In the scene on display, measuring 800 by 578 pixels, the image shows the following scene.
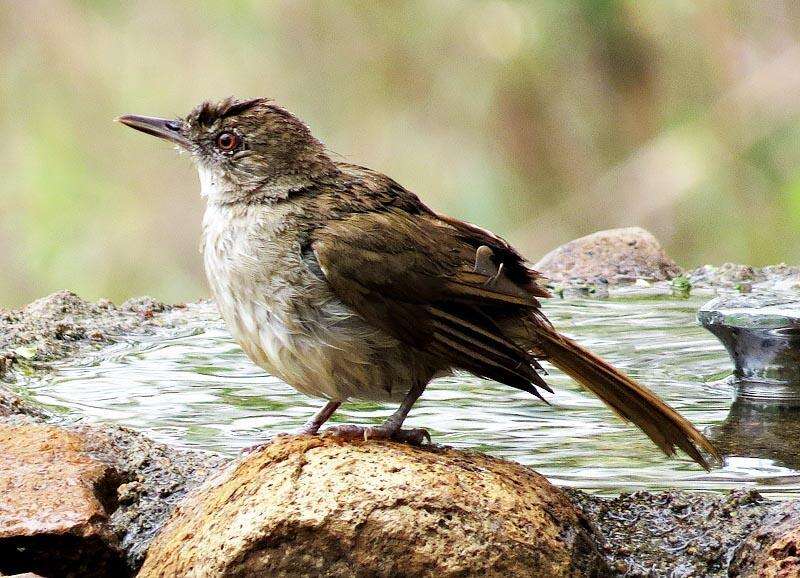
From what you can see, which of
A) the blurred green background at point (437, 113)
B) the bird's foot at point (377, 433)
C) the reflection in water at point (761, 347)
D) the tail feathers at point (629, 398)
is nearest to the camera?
the bird's foot at point (377, 433)

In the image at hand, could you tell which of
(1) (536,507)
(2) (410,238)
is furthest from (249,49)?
(1) (536,507)

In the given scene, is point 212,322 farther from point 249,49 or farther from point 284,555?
point 249,49

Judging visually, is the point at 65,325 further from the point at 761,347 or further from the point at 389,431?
the point at 761,347

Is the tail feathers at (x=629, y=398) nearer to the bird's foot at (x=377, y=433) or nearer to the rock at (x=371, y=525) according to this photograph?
the bird's foot at (x=377, y=433)

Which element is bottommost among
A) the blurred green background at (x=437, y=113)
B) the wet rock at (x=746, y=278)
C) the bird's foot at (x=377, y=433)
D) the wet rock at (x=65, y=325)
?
the bird's foot at (x=377, y=433)

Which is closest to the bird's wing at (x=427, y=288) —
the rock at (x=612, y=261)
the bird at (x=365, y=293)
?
the bird at (x=365, y=293)

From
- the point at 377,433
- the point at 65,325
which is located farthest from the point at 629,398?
the point at 65,325
